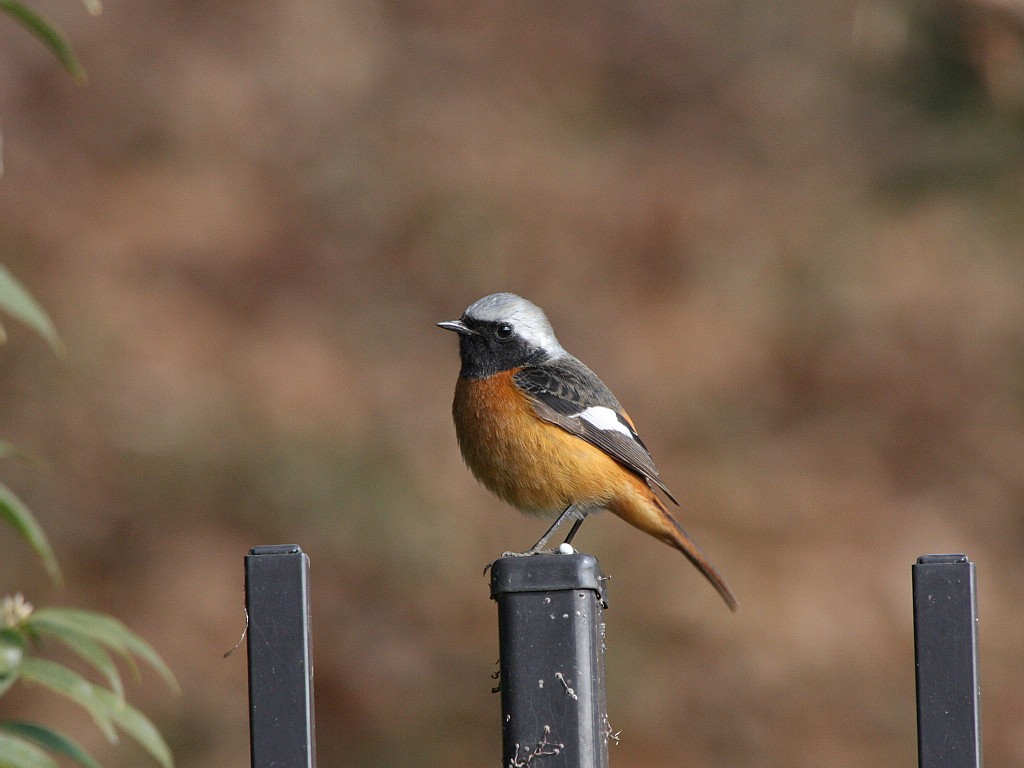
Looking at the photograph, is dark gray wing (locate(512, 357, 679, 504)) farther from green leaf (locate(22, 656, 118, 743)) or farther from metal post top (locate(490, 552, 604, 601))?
green leaf (locate(22, 656, 118, 743))

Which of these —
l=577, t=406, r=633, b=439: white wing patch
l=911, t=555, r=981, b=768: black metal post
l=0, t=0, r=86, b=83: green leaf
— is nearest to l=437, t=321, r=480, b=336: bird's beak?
l=577, t=406, r=633, b=439: white wing patch

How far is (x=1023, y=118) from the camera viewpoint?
32.3 feet

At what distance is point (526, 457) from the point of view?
4906mm

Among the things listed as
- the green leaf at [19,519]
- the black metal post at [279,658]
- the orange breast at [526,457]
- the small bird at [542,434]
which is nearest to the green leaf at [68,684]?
the green leaf at [19,519]

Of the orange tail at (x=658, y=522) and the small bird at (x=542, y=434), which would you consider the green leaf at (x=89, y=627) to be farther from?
the orange tail at (x=658, y=522)

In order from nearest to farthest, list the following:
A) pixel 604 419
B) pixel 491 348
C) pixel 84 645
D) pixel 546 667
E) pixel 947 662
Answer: pixel 84 645
pixel 947 662
pixel 546 667
pixel 604 419
pixel 491 348

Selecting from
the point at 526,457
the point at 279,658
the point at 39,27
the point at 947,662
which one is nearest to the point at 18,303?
the point at 39,27

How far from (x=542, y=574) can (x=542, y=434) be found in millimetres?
2437

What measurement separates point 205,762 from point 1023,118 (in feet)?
25.4

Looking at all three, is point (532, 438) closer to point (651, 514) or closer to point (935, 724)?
point (651, 514)

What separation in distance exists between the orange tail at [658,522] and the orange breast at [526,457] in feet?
0.32

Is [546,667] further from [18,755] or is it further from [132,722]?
[18,755]

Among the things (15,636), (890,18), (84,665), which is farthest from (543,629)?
(84,665)

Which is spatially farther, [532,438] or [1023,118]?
[1023,118]
